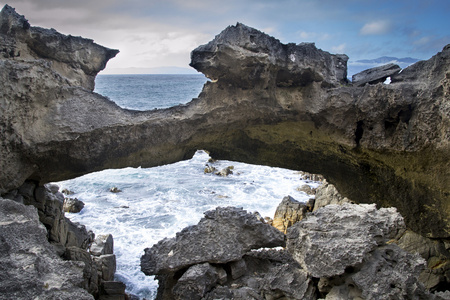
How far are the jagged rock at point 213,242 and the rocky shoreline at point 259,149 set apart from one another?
0.07 feet

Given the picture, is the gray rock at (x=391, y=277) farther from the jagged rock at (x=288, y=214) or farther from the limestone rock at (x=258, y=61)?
the jagged rock at (x=288, y=214)

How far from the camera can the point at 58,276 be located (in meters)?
3.87

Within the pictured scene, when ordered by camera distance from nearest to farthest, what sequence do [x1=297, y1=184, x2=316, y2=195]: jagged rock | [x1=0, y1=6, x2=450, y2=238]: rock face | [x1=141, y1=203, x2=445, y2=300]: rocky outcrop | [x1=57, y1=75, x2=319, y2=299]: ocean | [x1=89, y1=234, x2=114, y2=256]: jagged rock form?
[x1=141, y1=203, x2=445, y2=300]: rocky outcrop < [x1=0, y1=6, x2=450, y2=238]: rock face < [x1=89, y1=234, x2=114, y2=256]: jagged rock < [x1=57, y1=75, x2=319, y2=299]: ocean < [x1=297, y1=184, x2=316, y2=195]: jagged rock

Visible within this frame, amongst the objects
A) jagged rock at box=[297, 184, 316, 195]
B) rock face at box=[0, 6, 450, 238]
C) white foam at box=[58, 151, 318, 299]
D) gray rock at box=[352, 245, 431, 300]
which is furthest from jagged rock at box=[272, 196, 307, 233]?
gray rock at box=[352, 245, 431, 300]

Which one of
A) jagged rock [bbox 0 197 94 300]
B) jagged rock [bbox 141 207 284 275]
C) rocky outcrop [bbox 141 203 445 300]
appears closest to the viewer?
jagged rock [bbox 0 197 94 300]

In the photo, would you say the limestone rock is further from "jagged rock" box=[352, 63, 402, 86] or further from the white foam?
the white foam

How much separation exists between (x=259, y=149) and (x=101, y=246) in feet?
16.5

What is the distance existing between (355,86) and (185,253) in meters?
4.72

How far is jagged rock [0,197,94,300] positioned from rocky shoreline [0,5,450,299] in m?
0.03

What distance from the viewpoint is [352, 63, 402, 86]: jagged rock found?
22.8ft

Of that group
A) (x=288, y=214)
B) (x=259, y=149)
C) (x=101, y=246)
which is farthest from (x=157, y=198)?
(x=259, y=149)

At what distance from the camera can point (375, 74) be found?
7.21 metres

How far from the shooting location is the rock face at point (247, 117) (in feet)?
19.5

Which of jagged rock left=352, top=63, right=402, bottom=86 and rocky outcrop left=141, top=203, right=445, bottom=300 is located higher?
jagged rock left=352, top=63, right=402, bottom=86
